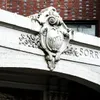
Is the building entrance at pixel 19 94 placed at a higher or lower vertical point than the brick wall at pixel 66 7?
lower

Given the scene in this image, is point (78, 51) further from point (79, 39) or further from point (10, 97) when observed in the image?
point (10, 97)

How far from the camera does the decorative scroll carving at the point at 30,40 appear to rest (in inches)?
395

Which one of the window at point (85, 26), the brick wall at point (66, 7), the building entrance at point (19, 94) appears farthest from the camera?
the window at point (85, 26)

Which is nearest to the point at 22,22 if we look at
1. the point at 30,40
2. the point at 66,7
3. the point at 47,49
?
the point at 30,40

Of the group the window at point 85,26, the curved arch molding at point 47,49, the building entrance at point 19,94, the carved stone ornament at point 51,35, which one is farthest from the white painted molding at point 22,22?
the window at point 85,26

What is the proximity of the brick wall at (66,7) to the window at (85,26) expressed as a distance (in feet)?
0.44

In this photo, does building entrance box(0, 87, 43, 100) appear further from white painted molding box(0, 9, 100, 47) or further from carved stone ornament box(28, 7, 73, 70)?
white painted molding box(0, 9, 100, 47)

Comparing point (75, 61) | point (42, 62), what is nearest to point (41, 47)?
point (42, 62)

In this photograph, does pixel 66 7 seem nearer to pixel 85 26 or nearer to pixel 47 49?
pixel 85 26

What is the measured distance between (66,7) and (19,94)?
3467 mm

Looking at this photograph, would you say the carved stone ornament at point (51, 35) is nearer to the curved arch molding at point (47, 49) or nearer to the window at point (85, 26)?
the curved arch molding at point (47, 49)

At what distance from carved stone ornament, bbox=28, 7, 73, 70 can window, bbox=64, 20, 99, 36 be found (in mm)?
3771

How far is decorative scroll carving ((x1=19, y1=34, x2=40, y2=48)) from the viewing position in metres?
10.0

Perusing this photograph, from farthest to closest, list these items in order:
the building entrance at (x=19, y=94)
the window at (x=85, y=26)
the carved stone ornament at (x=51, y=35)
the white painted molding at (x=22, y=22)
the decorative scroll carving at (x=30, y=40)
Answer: the window at (x=85, y=26), the building entrance at (x=19, y=94), the carved stone ornament at (x=51, y=35), the decorative scroll carving at (x=30, y=40), the white painted molding at (x=22, y=22)
